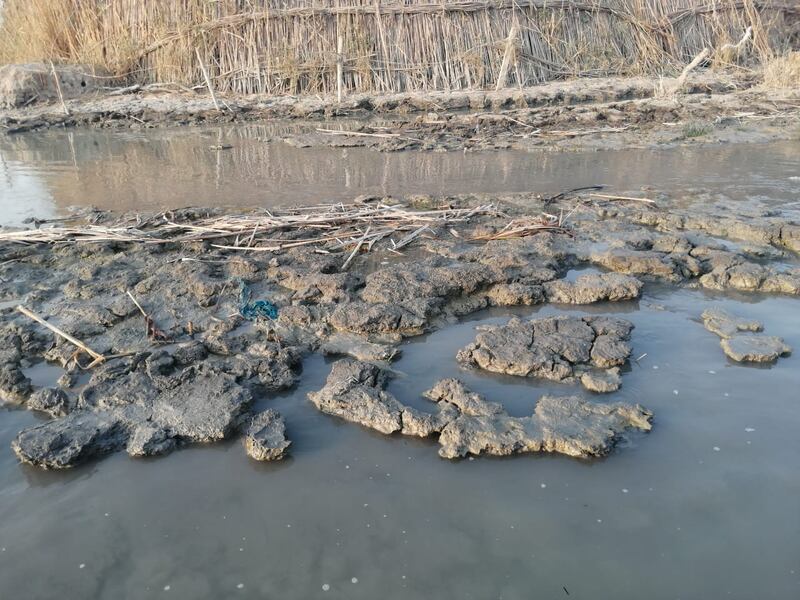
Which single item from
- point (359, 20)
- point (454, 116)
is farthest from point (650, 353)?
point (359, 20)

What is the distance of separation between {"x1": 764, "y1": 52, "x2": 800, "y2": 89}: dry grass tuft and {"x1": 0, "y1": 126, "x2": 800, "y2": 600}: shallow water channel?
9.98 m

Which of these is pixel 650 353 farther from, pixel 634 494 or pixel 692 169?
pixel 692 169

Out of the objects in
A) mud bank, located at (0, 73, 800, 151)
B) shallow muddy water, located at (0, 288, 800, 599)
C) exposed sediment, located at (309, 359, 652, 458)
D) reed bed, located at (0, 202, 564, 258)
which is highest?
mud bank, located at (0, 73, 800, 151)

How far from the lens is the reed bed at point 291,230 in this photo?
488 centimetres

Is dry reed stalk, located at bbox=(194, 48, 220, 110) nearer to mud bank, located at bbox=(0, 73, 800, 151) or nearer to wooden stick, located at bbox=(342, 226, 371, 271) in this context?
mud bank, located at bbox=(0, 73, 800, 151)

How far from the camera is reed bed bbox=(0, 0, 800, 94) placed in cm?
1211

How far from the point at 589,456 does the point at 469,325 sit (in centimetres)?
133

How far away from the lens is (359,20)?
39.5 ft

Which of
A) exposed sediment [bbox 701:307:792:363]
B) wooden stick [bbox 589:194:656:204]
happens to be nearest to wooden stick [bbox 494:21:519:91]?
wooden stick [bbox 589:194:656:204]

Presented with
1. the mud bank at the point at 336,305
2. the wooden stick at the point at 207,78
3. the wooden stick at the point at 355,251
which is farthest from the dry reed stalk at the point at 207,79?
the wooden stick at the point at 355,251

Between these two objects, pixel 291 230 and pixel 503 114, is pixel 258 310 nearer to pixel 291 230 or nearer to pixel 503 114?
pixel 291 230

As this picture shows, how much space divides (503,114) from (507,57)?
7.30 ft

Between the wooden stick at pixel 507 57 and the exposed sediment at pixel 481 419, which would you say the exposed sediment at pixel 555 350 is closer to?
the exposed sediment at pixel 481 419

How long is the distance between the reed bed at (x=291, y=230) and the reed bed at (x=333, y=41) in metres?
7.50
